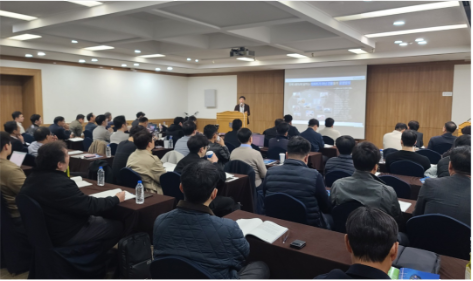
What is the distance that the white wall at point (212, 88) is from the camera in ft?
44.6

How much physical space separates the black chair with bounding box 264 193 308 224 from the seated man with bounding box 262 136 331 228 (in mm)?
144

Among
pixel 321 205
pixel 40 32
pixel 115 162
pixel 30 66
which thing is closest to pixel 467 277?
pixel 321 205

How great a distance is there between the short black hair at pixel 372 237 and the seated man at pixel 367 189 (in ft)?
3.59

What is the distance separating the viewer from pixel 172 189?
11.9ft

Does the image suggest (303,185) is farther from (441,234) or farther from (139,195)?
(139,195)

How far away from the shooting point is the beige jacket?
3.77 m

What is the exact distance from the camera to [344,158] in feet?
12.4

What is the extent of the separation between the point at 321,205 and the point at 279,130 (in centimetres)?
335

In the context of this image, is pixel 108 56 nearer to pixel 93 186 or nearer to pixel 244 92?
pixel 244 92

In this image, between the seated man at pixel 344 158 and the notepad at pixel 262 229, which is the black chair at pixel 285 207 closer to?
the notepad at pixel 262 229

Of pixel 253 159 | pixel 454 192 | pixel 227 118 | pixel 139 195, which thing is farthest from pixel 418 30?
pixel 139 195

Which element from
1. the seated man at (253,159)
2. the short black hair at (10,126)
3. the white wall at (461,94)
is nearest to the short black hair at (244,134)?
the seated man at (253,159)

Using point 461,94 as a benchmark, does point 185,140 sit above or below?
below

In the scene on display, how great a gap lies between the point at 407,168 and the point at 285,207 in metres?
2.29
